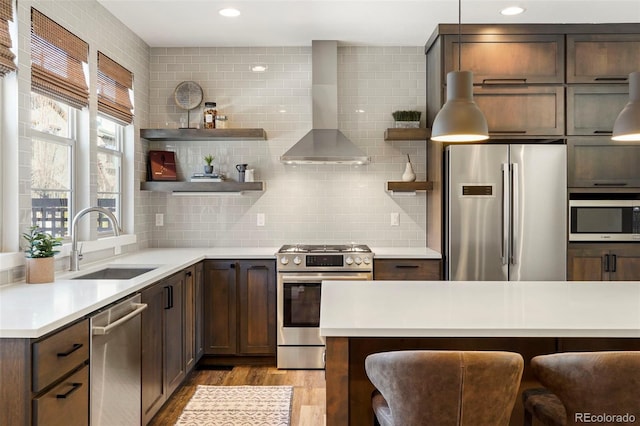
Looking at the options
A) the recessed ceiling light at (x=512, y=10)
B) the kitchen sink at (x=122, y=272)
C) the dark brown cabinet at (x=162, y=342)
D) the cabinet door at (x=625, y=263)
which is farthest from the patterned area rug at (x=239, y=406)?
the recessed ceiling light at (x=512, y=10)

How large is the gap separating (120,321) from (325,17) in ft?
8.89

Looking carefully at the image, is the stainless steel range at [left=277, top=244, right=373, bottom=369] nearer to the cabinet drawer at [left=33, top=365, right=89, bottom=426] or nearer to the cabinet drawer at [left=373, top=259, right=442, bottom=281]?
the cabinet drawer at [left=373, top=259, right=442, bottom=281]

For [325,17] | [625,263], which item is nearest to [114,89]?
[325,17]

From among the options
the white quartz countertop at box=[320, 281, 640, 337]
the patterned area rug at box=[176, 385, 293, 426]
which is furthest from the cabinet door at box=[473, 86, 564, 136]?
the patterned area rug at box=[176, 385, 293, 426]

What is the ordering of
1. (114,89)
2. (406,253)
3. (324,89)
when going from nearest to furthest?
(114,89)
(406,253)
(324,89)

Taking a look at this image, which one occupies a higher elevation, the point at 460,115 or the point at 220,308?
the point at 460,115

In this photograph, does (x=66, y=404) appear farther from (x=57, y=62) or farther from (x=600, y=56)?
(x=600, y=56)

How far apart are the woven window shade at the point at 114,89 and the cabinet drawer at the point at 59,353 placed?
2.06 meters

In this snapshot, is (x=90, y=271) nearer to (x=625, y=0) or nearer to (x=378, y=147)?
(x=378, y=147)

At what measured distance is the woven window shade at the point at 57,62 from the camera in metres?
2.64

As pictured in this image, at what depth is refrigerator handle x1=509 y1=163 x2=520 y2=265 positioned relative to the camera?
12.0 ft

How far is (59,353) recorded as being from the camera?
5.76 ft

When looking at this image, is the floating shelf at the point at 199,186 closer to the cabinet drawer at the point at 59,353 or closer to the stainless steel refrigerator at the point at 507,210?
the stainless steel refrigerator at the point at 507,210

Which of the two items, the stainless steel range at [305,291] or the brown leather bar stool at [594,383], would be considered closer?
the brown leather bar stool at [594,383]
